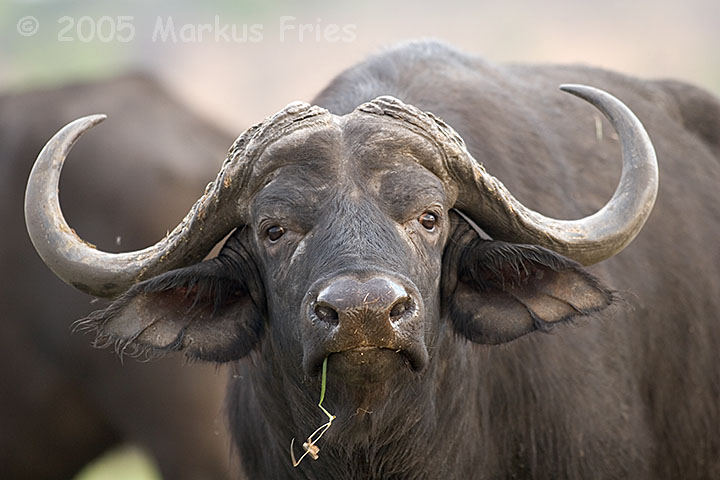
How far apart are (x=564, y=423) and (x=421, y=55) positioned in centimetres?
217

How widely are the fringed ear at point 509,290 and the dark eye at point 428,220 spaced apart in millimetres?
263

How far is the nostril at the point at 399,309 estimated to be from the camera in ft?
12.8

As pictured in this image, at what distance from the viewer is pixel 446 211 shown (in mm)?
4605

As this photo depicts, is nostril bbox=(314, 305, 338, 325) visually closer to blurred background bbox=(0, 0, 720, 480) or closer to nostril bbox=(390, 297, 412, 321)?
nostril bbox=(390, 297, 412, 321)

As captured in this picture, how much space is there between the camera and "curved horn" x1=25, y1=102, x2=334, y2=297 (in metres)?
4.55

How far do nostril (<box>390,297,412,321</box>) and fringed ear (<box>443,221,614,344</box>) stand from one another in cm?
80

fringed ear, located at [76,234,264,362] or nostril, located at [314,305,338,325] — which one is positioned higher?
nostril, located at [314,305,338,325]

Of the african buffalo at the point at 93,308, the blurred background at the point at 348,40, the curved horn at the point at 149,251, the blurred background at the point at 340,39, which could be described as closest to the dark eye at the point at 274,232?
the curved horn at the point at 149,251

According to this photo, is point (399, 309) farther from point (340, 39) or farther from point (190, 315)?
point (340, 39)

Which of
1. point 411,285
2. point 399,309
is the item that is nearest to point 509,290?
point 411,285

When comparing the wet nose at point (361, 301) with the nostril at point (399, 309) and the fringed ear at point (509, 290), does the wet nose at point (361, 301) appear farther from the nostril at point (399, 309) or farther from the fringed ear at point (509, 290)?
the fringed ear at point (509, 290)

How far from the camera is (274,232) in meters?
4.49

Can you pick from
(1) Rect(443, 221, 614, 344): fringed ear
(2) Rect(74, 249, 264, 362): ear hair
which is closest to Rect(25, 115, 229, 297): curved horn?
(2) Rect(74, 249, 264, 362): ear hair

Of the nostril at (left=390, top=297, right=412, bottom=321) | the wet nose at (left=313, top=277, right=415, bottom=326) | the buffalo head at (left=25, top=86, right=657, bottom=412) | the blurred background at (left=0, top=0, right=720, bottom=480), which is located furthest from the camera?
the blurred background at (left=0, top=0, right=720, bottom=480)
